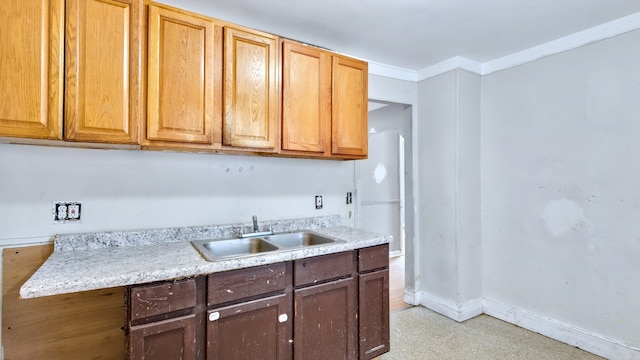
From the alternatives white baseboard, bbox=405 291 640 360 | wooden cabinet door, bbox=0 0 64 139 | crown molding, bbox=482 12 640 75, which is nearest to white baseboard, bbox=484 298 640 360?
white baseboard, bbox=405 291 640 360

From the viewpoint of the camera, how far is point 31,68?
4.73ft

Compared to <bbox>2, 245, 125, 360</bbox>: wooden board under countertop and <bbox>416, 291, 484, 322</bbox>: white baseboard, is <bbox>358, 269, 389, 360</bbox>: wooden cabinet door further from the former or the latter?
<bbox>2, 245, 125, 360</bbox>: wooden board under countertop

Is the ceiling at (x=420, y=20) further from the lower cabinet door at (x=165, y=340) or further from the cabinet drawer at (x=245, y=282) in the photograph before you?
the lower cabinet door at (x=165, y=340)

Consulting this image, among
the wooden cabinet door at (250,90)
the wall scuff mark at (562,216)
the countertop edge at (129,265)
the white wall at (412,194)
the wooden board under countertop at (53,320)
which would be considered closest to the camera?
the countertop edge at (129,265)

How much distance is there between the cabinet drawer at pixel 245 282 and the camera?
1553mm

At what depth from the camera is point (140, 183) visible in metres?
2.00

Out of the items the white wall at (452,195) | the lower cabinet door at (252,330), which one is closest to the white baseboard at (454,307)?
the white wall at (452,195)

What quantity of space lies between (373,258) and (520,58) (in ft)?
Answer: 7.34

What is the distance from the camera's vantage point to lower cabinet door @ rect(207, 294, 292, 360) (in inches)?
61.1

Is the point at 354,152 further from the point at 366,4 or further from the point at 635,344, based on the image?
the point at 635,344

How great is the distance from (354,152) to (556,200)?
170cm

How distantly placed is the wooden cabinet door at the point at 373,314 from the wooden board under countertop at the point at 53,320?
58.5 inches

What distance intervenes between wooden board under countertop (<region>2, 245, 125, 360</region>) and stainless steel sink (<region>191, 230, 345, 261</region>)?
1.96ft

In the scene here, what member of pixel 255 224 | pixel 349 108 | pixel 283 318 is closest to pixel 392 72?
pixel 349 108
